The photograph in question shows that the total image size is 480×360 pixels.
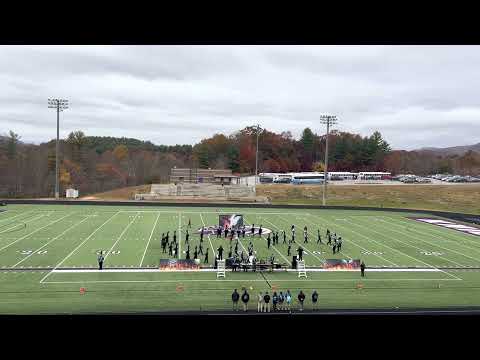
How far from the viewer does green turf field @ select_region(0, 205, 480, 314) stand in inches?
604

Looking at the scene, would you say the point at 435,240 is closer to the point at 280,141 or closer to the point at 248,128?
the point at 280,141

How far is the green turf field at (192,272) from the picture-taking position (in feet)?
50.3

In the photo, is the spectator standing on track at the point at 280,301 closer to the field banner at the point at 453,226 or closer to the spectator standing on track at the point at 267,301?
the spectator standing on track at the point at 267,301

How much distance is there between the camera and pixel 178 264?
19.6 metres

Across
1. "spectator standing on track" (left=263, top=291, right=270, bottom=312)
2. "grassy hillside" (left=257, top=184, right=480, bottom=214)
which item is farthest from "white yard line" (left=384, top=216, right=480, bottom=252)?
"grassy hillside" (left=257, top=184, right=480, bottom=214)

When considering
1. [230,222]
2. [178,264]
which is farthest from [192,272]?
[230,222]

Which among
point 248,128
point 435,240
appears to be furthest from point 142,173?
point 435,240

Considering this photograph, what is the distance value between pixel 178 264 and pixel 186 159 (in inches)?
3515

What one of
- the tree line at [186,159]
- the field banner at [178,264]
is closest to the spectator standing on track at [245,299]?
the field banner at [178,264]

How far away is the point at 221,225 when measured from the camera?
2811cm

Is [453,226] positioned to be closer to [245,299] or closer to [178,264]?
[178,264]

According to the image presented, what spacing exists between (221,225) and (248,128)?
8276 centimetres

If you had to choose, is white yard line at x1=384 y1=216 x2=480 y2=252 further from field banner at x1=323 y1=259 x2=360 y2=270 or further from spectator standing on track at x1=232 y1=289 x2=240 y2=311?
spectator standing on track at x1=232 y1=289 x2=240 y2=311
